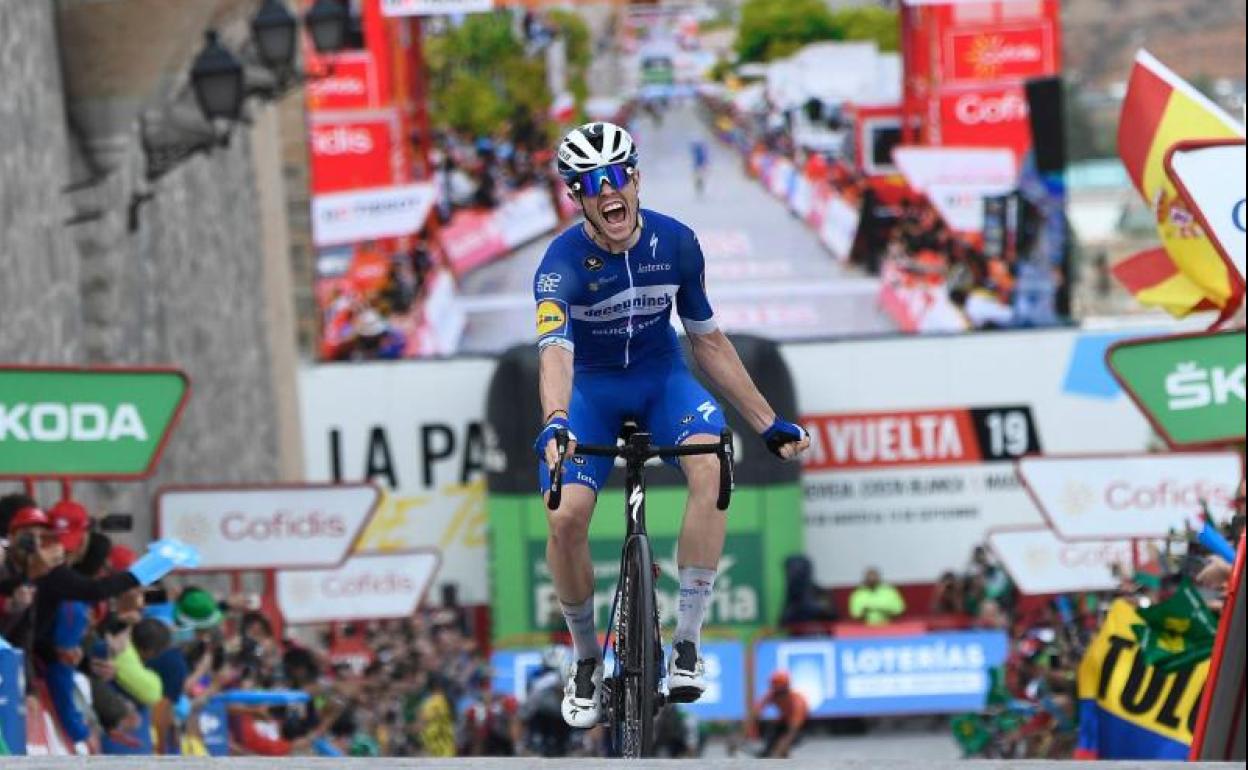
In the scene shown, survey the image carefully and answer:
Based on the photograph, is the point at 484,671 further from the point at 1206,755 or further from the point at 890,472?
the point at 1206,755

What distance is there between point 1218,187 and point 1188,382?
72.6 inches

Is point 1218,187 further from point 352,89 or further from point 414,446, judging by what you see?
point 352,89

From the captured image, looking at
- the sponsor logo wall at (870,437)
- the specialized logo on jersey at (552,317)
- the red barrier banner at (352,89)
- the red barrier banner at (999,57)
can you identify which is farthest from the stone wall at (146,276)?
the red barrier banner at (999,57)

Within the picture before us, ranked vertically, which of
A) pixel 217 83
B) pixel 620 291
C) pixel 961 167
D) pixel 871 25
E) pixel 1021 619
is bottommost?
→ pixel 1021 619

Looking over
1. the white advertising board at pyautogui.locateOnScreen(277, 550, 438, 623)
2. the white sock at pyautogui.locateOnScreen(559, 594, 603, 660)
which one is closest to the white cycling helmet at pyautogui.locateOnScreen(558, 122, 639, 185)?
the white sock at pyautogui.locateOnScreen(559, 594, 603, 660)

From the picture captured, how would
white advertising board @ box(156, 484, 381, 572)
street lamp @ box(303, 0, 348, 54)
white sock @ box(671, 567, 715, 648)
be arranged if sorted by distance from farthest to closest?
1. street lamp @ box(303, 0, 348, 54)
2. white advertising board @ box(156, 484, 381, 572)
3. white sock @ box(671, 567, 715, 648)

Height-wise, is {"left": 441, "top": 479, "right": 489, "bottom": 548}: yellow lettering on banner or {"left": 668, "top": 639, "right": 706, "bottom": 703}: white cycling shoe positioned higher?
{"left": 668, "top": 639, "right": 706, "bottom": 703}: white cycling shoe

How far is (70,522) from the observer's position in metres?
12.2

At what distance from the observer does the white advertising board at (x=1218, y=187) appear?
12.0 m

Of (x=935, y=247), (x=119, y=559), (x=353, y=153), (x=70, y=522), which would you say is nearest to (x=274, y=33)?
(x=119, y=559)

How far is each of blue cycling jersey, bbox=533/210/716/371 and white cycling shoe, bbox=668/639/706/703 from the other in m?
0.92

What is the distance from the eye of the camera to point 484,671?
2627cm

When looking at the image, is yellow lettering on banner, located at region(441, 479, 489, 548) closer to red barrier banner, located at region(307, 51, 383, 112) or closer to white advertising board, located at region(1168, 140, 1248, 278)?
red barrier banner, located at region(307, 51, 383, 112)

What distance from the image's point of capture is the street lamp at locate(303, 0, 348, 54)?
2055cm
